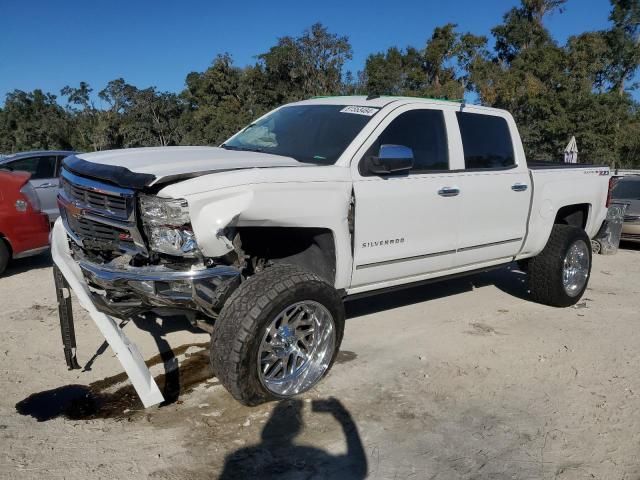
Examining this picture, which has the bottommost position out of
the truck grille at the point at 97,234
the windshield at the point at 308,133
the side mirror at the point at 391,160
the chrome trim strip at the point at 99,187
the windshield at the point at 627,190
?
the windshield at the point at 627,190

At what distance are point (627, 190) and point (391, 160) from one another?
9.36 metres

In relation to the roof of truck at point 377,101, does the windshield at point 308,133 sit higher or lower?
lower

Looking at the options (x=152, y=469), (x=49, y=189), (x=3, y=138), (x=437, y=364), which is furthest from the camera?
(x=3, y=138)

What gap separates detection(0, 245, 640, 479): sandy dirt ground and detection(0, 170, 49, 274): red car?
1583 millimetres

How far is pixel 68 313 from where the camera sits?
412cm

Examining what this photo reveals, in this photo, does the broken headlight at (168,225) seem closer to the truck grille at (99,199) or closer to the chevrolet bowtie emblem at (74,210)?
the truck grille at (99,199)

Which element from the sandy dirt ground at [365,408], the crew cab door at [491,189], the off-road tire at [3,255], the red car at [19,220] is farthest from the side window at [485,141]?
the off-road tire at [3,255]

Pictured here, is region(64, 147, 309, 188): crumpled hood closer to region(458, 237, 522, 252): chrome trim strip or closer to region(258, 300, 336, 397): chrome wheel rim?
region(258, 300, 336, 397): chrome wheel rim

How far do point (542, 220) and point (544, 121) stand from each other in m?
27.0

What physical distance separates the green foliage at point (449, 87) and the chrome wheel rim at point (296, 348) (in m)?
28.8

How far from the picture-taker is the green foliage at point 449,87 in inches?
1174

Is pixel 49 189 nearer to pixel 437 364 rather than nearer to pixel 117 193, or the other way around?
pixel 117 193

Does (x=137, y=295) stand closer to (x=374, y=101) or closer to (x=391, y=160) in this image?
(x=391, y=160)

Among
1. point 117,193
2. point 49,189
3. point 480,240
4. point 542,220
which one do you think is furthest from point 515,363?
point 49,189
